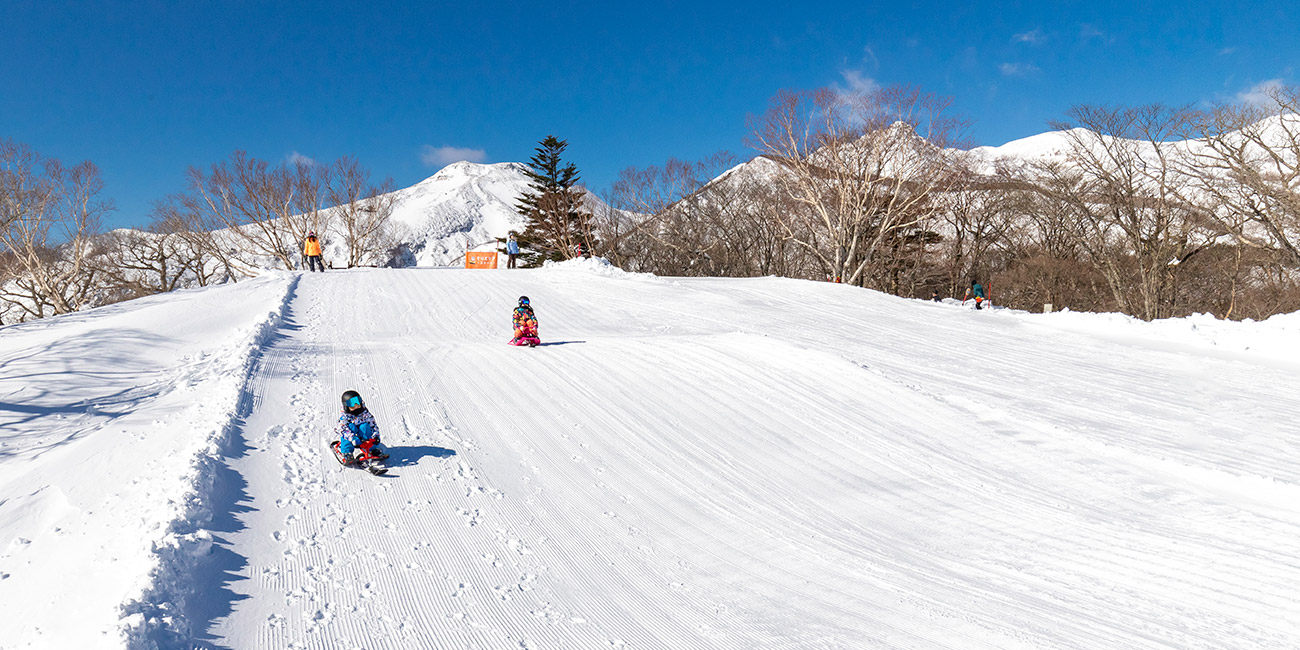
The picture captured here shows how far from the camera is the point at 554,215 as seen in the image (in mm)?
39094

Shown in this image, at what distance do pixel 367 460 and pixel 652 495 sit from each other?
2.95 meters

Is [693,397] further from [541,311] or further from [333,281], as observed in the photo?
[333,281]

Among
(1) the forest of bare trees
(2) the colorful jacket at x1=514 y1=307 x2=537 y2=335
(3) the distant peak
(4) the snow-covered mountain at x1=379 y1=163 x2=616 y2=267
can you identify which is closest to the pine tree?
(1) the forest of bare trees

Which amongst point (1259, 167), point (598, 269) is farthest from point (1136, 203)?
point (598, 269)

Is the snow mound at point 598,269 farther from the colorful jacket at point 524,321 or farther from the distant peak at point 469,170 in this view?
the distant peak at point 469,170

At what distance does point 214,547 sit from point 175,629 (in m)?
1.07

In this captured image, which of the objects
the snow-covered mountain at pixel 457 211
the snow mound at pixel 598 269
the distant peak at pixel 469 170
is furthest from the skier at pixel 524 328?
the distant peak at pixel 469 170

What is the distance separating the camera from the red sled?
Result: 5766 mm

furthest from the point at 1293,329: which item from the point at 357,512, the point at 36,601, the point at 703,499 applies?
the point at 36,601

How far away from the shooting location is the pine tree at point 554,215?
39.3m

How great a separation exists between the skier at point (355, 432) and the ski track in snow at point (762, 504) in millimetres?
250

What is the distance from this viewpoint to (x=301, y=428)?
6.80 m

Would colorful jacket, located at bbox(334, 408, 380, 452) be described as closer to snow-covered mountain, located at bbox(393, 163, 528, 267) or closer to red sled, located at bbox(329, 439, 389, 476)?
red sled, located at bbox(329, 439, 389, 476)

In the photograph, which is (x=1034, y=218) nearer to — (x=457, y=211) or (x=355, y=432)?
(x=355, y=432)
